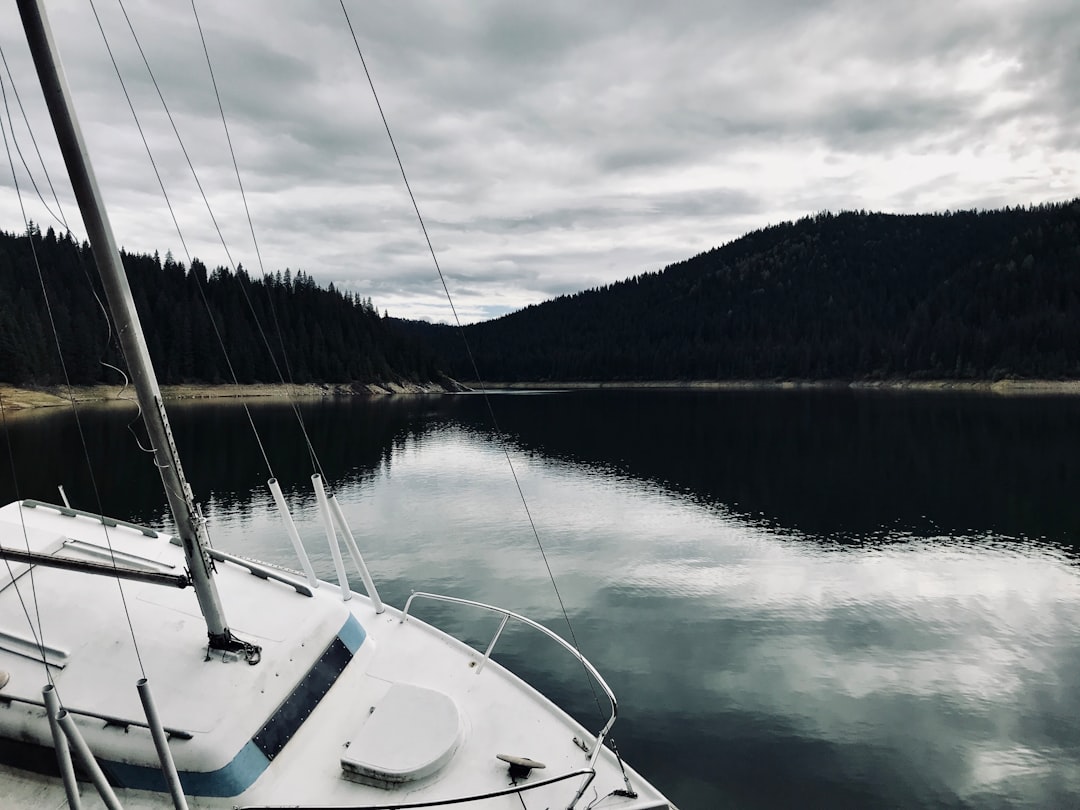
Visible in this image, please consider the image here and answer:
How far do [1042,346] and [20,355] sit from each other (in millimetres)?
225073

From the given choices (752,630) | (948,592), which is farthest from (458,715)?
(948,592)

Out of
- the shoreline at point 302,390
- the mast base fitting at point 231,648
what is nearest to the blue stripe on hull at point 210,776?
the mast base fitting at point 231,648

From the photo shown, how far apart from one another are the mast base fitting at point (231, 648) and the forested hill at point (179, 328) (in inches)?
4336

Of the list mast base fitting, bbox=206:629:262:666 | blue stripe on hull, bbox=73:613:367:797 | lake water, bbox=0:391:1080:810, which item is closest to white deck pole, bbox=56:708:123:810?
blue stripe on hull, bbox=73:613:367:797

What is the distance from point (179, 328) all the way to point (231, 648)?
15681cm

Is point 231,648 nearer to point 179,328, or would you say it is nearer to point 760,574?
point 760,574

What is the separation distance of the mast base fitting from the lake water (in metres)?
8.45

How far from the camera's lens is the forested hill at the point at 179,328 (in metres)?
113

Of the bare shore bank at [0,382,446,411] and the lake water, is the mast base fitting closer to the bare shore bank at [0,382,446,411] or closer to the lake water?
the lake water

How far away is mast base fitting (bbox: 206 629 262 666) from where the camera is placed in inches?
343

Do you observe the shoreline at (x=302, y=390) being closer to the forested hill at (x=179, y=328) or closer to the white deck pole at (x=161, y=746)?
the forested hill at (x=179, y=328)

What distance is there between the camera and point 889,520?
35.3 metres

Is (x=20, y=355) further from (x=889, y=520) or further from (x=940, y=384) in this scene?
(x=940, y=384)

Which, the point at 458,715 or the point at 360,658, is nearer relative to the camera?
the point at 458,715
